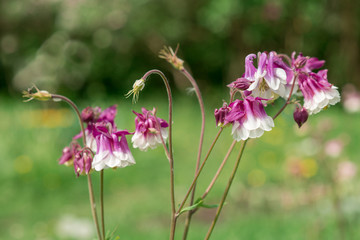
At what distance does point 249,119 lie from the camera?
1257 millimetres

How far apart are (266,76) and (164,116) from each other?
6837 mm

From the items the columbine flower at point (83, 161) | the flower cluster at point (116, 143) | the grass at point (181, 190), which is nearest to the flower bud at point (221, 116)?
the flower cluster at point (116, 143)

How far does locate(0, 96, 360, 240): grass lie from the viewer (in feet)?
12.4

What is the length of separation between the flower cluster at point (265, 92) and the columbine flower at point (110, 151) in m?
0.26

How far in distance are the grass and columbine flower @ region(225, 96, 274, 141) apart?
69.7 inches

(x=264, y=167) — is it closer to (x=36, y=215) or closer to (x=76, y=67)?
(x=36, y=215)

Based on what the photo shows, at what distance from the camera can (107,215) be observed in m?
4.57

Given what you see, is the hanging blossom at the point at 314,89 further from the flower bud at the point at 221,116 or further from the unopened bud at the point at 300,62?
the flower bud at the point at 221,116

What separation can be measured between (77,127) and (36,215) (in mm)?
1053

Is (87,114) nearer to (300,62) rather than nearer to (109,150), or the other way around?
(109,150)

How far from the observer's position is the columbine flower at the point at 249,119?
1.26 meters

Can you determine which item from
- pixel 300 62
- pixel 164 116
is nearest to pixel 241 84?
pixel 300 62

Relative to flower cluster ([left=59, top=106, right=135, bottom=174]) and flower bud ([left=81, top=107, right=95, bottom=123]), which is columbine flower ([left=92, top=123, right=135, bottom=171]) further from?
flower bud ([left=81, top=107, right=95, bottom=123])

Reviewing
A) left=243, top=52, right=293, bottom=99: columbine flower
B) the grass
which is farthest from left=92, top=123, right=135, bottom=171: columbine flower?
the grass
